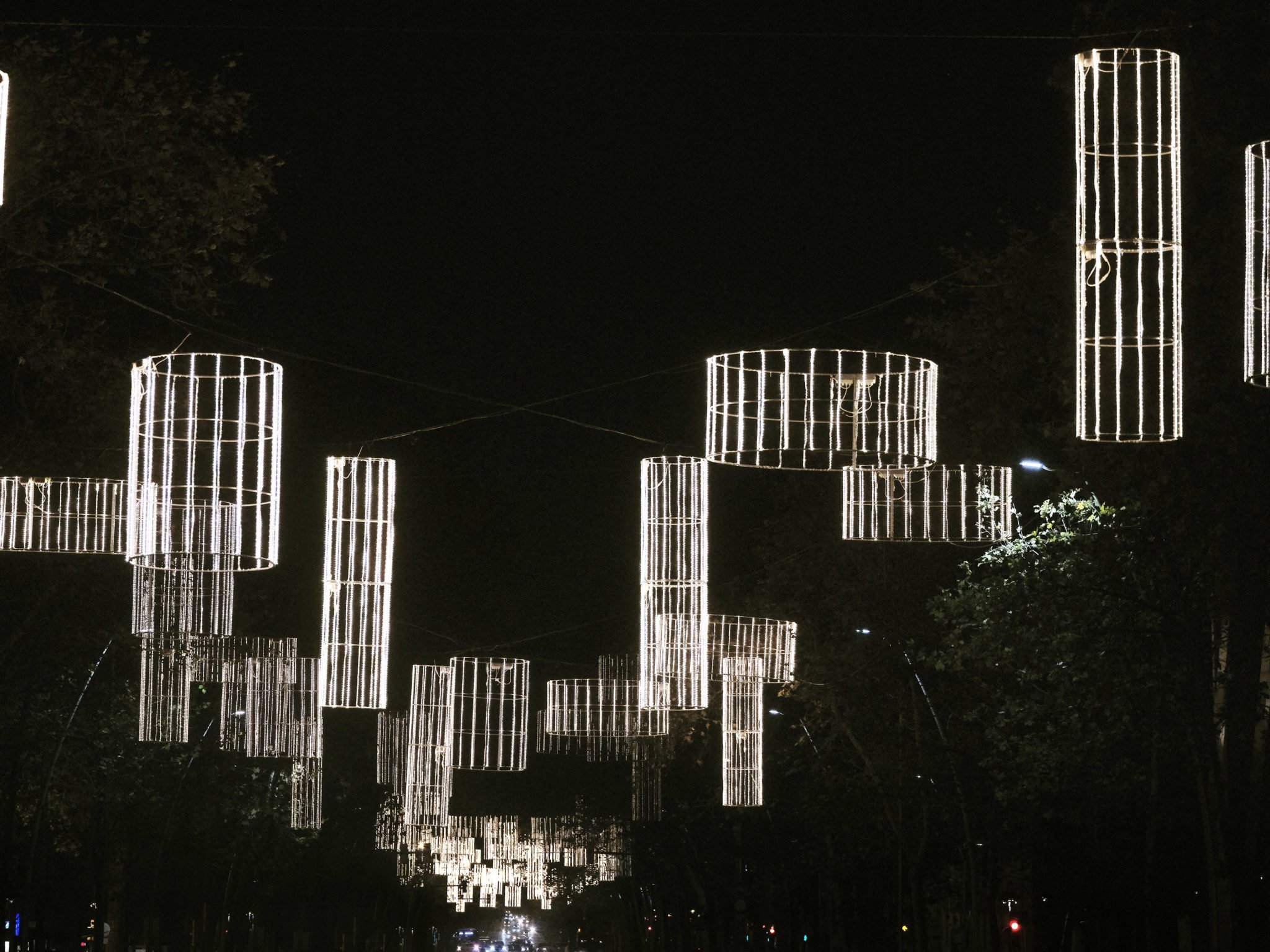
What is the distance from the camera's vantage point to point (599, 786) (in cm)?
7156

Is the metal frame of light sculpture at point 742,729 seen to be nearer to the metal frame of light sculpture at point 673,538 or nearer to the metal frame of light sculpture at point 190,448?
the metal frame of light sculpture at point 673,538

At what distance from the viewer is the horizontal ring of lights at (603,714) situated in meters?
36.8

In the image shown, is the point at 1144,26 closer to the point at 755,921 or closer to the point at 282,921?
the point at 755,921

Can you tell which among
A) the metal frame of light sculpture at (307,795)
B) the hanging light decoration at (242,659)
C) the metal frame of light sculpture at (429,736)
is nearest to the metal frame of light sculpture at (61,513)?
the hanging light decoration at (242,659)

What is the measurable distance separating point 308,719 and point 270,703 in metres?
4.62

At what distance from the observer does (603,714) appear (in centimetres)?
4322

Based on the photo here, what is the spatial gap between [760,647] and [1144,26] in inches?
831

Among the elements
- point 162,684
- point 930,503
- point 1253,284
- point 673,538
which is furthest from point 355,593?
point 1253,284

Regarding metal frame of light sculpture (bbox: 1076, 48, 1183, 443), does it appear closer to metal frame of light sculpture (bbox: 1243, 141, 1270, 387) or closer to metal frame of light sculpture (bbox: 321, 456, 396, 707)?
metal frame of light sculpture (bbox: 1243, 141, 1270, 387)

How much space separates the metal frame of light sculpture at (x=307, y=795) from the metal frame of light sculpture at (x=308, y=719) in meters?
6.94

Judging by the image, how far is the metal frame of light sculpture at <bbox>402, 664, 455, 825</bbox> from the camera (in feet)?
110

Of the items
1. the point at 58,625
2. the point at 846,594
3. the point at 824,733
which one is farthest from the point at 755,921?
the point at 58,625

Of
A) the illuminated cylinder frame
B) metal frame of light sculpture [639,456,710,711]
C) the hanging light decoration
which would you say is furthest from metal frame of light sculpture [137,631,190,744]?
the illuminated cylinder frame

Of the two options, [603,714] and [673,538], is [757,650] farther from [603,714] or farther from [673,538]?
[673,538]
